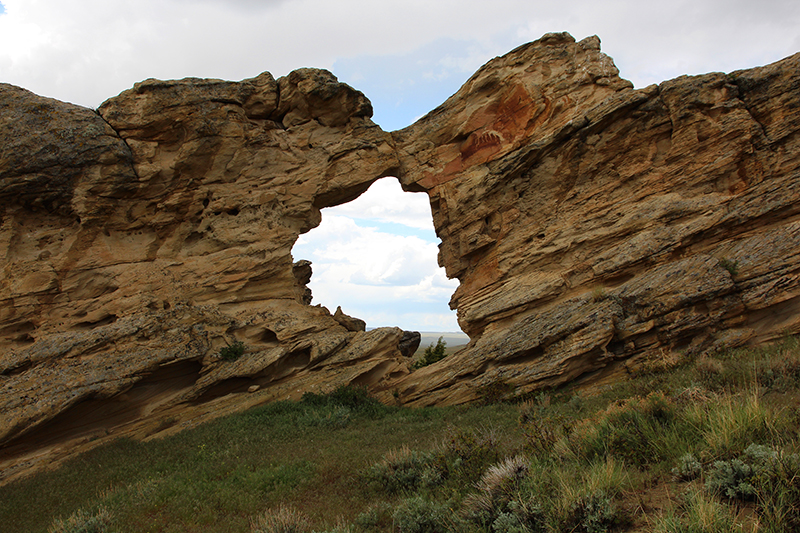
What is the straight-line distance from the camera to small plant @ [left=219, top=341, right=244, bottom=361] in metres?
16.7

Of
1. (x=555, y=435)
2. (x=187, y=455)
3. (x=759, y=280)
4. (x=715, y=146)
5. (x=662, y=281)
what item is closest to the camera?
(x=555, y=435)

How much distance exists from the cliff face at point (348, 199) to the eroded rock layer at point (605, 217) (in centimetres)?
8

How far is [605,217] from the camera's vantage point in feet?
54.2

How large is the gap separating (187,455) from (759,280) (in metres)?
17.3

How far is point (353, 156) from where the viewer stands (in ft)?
67.1

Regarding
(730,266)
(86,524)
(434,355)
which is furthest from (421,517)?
(434,355)

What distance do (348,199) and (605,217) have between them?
37.0ft

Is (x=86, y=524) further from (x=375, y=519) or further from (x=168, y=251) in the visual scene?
(x=168, y=251)

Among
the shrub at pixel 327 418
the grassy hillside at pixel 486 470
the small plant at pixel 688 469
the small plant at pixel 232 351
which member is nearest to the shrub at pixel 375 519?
the grassy hillside at pixel 486 470

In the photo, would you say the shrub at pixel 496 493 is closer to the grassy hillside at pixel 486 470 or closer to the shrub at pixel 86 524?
the grassy hillside at pixel 486 470

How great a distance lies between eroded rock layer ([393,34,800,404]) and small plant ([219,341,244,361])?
6531mm

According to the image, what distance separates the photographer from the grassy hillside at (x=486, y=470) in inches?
192

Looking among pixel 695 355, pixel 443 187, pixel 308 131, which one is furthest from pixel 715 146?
pixel 308 131

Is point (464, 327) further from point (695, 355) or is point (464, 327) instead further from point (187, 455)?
point (187, 455)
